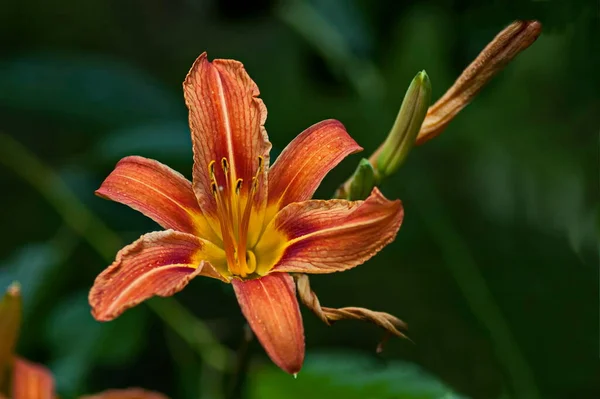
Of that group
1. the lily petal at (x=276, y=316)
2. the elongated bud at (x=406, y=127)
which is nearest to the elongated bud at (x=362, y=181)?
the elongated bud at (x=406, y=127)

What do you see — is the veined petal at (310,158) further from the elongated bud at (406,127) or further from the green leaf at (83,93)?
the green leaf at (83,93)

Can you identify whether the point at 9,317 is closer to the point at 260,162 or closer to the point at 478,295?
the point at 260,162

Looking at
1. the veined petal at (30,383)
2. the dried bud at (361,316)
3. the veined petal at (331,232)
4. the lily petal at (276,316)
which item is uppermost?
the veined petal at (331,232)

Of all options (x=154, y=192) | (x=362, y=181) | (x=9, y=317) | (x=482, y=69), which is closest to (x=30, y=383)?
(x=9, y=317)

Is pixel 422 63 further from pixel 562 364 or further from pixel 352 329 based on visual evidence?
pixel 562 364

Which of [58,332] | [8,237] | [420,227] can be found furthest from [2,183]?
[420,227]

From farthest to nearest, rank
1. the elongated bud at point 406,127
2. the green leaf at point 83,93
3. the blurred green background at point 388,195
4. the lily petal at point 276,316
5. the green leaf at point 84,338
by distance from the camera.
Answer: the green leaf at point 83,93 < the green leaf at point 84,338 < the blurred green background at point 388,195 < the elongated bud at point 406,127 < the lily petal at point 276,316

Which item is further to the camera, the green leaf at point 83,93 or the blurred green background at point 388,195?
the green leaf at point 83,93

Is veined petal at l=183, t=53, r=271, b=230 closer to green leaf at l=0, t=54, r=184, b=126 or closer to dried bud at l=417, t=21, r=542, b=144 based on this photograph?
dried bud at l=417, t=21, r=542, b=144
